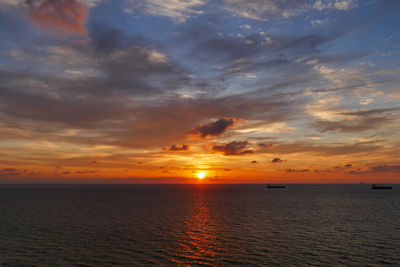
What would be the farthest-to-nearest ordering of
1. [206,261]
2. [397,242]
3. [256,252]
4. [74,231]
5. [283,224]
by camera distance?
[283,224]
[74,231]
[397,242]
[256,252]
[206,261]

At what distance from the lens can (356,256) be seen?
4559 centimetres

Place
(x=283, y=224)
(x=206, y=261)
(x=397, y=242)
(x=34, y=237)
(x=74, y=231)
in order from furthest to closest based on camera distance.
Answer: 1. (x=283, y=224)
2. (x=74, y=231)
3. (x=34, y=237)
4. (x=397, y=242)
5. (x=206, y=261)

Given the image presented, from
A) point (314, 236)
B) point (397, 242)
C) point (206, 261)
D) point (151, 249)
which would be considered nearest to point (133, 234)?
→ point (151, 249)

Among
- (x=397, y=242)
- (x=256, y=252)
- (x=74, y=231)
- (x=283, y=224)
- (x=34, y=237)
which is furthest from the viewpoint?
(x=283, y=224)

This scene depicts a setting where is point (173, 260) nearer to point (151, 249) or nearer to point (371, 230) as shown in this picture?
point (151, 249)

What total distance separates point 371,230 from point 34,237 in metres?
77.1

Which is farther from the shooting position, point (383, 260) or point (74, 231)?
point (74, 231)

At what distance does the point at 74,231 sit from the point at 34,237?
353 inches

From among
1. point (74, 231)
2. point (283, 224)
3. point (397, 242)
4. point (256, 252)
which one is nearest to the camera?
point (256, 252)

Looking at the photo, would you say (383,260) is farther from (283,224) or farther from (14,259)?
(14,259)

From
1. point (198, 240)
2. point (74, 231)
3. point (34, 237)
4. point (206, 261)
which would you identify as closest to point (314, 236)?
point (198, 240)

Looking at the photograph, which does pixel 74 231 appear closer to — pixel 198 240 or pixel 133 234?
pixel 133 234

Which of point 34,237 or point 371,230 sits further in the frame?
point 371,230

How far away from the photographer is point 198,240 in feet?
191
